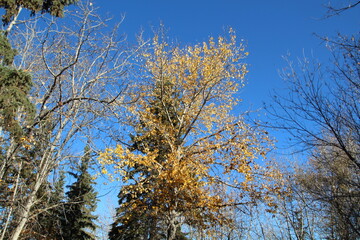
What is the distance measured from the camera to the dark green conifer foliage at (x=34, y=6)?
567cm

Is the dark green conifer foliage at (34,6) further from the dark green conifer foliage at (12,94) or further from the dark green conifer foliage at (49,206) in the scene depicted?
the dark green conifer foliage at (49,206)

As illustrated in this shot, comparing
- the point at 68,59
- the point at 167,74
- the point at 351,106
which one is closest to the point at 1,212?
the point at 68,59

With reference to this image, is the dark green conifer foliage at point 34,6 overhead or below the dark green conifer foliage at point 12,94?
overhead

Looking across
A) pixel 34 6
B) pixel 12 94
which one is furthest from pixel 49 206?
pixel 34 6

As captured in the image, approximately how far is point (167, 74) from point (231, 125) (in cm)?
337

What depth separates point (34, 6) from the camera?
5848 millimetres

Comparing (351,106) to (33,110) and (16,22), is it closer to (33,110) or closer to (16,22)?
(33,110)

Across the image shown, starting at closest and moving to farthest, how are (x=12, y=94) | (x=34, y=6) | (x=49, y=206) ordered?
1. (x=12, y=94)
2. (x=34, y=6)
3. (x=49, y=206)

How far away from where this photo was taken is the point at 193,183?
806 centimetres

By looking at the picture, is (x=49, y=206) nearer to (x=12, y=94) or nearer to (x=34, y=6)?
(x=12, y=94)

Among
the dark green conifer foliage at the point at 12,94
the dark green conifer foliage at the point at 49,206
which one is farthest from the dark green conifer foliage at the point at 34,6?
the dark green conifer foliage at the point at 49,206

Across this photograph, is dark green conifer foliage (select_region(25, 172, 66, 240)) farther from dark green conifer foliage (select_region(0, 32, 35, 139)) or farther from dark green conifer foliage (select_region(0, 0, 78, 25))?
dark green conifer foliage (select_region(0, 0, 78, 25))

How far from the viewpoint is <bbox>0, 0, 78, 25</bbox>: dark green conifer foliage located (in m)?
5.67

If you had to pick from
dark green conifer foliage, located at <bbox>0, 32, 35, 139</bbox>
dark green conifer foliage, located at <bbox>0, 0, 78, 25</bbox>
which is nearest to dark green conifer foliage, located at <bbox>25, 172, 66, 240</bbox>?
dark green conifer foliage, located at <bbox>0, 32, 35, 139</bbox>
